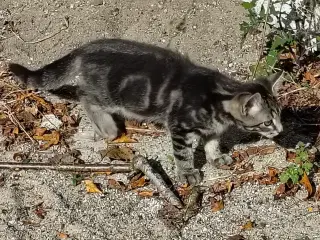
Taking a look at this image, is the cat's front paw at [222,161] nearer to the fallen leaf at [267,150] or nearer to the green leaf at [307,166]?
the fallen leaf at [267,150]

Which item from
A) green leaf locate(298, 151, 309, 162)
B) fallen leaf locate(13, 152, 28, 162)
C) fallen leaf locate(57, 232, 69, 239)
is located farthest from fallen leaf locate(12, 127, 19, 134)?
green leaf locate(298, 151, 309, 162)

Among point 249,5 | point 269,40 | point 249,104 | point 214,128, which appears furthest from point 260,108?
point 269,40

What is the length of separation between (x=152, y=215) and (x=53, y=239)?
767mm

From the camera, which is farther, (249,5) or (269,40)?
(269,40)

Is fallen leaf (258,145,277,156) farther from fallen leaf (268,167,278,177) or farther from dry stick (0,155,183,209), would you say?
dry stick (0,155,183,209)

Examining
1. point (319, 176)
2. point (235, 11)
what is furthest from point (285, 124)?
point (235, 11)

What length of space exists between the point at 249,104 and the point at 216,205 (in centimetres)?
82

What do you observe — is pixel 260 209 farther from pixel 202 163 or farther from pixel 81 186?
pixel 81 186

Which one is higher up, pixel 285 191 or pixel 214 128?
pixel 214 128

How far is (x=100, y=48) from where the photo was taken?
6258 millimetres

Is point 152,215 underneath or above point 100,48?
underneath

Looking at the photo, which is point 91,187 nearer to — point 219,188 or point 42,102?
point 219,188

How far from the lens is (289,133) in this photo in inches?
256

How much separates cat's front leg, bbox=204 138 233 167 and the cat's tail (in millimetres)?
1635
